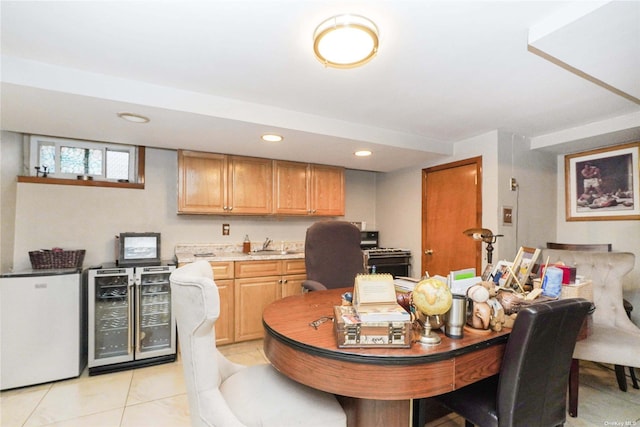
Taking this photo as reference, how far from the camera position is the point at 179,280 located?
3.77 ft

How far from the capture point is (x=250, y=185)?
358cm

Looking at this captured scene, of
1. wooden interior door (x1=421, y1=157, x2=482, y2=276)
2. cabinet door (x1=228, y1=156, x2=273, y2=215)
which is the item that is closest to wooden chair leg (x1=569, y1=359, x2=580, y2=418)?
wooden interior door (x1=421, y1=157, x2=482, y2=276)

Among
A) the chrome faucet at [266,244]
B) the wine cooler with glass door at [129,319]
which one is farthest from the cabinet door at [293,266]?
the wine cooler with glass door at [129,319]

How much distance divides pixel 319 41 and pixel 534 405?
1.91 m

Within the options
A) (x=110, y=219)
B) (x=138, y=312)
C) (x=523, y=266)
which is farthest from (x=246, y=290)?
(x=523, y=266)

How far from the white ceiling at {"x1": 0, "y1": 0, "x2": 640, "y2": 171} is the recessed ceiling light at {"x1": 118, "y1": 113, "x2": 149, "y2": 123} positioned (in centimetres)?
7

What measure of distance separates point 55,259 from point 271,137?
85.3 inches

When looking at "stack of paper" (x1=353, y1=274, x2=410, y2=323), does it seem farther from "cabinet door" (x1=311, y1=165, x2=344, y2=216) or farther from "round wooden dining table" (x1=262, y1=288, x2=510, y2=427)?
"cabinet door" (x1=311, y1=165, x2=344, y2=216)

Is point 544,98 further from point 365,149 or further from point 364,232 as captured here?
point 364,232

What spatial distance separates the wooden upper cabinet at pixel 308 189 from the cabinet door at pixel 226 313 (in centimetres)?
106

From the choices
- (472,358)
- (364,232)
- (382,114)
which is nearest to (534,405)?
(472,358)

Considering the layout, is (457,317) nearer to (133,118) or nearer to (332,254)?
(332,254)

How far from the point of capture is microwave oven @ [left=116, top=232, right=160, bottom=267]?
292cm

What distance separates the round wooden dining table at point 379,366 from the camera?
1.06 metres
